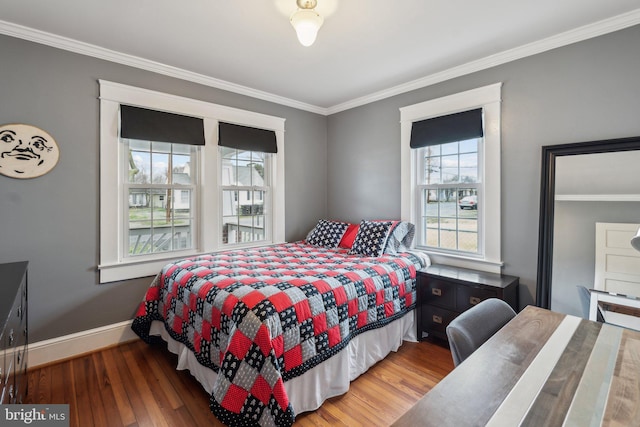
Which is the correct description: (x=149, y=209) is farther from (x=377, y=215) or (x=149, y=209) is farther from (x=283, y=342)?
(x=377, y=215)

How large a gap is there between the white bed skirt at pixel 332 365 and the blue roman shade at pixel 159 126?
170cm

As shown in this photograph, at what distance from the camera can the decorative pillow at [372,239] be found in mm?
3014

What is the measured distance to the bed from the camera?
1617 mm

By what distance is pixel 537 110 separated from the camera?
2.55 metres

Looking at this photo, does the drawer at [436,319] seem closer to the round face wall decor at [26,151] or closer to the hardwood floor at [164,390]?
the hardwood floor at [164,390]

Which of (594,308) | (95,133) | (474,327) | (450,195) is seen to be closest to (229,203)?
(95,133)

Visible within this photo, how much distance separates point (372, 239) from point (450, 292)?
852 millimetres

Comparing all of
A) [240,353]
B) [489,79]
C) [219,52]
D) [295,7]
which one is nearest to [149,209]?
[219,52]

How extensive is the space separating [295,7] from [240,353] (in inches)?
85.9

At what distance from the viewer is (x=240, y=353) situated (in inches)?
64.4

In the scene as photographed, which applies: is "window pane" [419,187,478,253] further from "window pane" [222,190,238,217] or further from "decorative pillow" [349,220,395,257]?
"window pane" [222,190,238,217]

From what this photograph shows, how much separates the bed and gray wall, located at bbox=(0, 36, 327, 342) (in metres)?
0.51

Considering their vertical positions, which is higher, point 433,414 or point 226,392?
point 433,414

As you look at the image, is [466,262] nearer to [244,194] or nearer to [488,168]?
[488,168]
